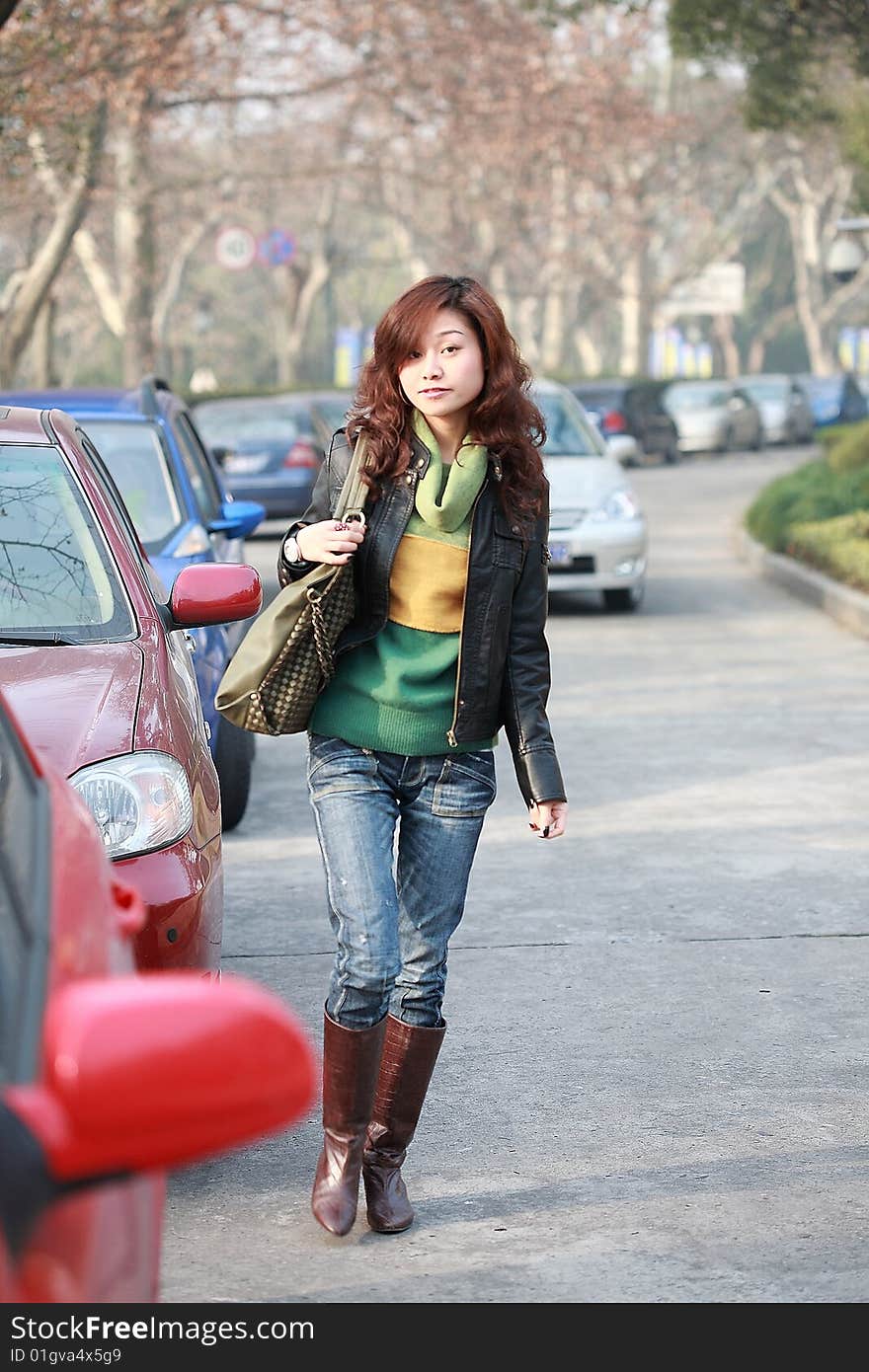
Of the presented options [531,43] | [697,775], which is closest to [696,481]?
[531,43]

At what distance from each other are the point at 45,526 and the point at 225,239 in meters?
30.4

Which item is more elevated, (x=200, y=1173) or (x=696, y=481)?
(x=200, y=1173)

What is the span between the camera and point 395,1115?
425 cm

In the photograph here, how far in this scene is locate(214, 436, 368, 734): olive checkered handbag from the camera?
3982mm

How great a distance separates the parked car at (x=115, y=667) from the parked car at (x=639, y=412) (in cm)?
3142

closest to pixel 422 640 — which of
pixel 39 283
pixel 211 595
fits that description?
pixel 211 595

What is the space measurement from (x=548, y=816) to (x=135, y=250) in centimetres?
2652

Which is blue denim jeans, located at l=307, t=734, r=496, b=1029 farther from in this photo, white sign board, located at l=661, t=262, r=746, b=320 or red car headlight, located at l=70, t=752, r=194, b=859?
white sign board, located at l=661, t=262, r=746, b=320

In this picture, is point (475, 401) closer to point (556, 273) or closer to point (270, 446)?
point (270, 446)

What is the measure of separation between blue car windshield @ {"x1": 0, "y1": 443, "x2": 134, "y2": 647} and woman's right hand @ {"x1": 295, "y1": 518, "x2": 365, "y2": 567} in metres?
1.17

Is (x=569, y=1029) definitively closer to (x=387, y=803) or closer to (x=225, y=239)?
(x=387, y=803)

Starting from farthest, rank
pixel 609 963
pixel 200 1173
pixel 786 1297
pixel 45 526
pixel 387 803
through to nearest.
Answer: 1. pixel 609 963
2. pixel 45 526
3. pixel 200 1173
4. pixel 387 803
5. pixel 786 1297

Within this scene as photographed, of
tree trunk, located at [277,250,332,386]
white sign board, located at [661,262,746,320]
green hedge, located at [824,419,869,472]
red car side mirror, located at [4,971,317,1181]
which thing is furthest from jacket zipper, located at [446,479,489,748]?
white sign board, located at [661,262,746,320]

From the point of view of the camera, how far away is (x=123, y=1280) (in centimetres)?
226
